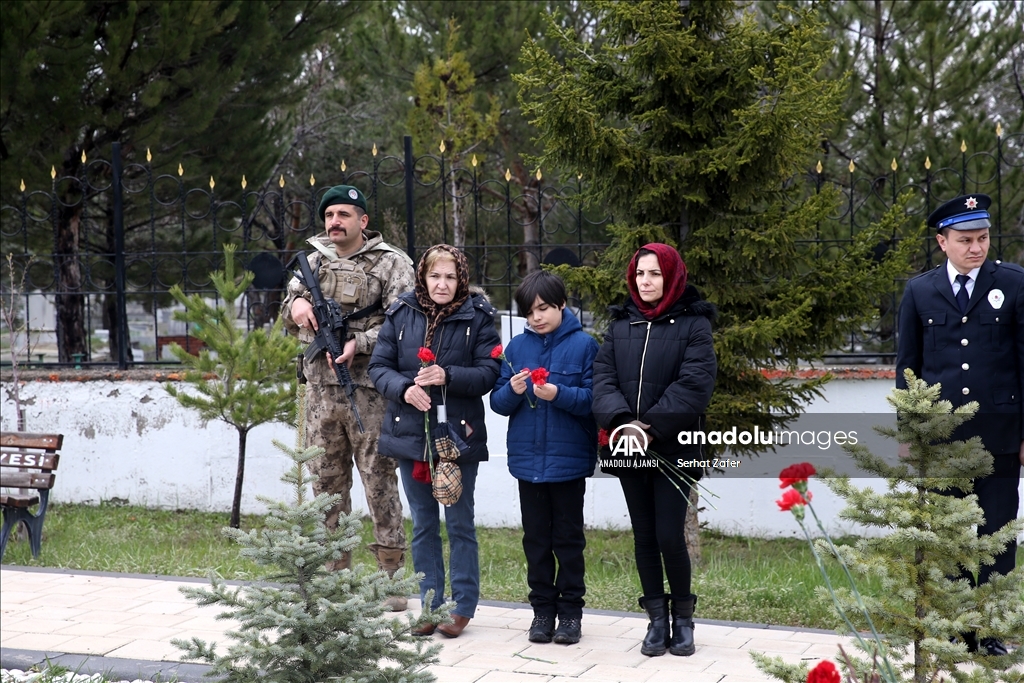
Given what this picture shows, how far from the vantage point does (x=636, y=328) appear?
15.3 feet

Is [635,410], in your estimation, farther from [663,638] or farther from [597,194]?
[597,194]

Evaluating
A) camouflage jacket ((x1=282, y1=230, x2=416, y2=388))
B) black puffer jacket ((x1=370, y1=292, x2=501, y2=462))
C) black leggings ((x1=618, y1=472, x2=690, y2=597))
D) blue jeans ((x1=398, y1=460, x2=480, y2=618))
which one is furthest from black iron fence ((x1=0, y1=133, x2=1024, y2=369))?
black leggings ((x1=618, y1=472, x2=690, y2=597))

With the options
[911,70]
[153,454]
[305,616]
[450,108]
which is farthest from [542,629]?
[450,108]

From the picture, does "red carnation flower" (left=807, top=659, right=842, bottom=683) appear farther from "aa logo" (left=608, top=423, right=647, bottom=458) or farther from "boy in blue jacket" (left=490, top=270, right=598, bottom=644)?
"boy in blue jacket" (left=490, top=270, right=598, bottom=644)

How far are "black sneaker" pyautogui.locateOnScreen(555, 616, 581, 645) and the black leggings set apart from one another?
36cm

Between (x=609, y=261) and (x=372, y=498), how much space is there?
2070mm

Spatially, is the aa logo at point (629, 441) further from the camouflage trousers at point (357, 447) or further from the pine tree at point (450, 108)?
the pine tree at point (450, 108)

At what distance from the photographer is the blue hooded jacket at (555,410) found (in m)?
4.75

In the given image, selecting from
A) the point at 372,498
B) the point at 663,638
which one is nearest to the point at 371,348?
the point at 372,498

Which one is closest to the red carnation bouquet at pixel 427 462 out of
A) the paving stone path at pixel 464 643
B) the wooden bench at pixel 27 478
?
the paving stone path at pixel 464 643

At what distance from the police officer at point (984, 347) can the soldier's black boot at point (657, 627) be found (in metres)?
1.33

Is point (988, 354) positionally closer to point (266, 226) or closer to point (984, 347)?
point (984, 347)

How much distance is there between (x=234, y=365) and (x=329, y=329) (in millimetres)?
2252

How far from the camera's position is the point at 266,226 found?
455 inches
